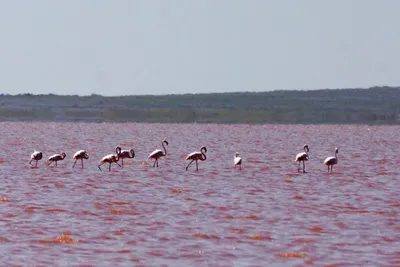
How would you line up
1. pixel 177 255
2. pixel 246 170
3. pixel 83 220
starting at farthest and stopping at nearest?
1. pixel 246 170
2. pixel 83 220
3. pixel 177 255

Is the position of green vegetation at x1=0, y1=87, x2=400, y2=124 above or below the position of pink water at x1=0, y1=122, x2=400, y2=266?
above

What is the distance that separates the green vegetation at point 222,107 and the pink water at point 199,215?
74.7 metres

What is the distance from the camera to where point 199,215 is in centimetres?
2123

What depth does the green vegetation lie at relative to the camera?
363 feet

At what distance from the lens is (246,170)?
109ft

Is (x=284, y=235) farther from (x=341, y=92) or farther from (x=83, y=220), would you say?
(x=341, y=92)

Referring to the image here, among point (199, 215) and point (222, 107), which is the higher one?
point (222, 107)

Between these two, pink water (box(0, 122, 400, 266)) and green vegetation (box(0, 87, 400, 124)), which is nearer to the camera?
pink water (box(0, 122, 400, 266))

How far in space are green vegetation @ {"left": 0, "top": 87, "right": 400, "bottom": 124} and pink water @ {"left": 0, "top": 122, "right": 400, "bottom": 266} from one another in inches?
2940

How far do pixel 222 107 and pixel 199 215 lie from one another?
4112 inches

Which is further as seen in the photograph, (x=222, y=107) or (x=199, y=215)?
(x=222, y=107)

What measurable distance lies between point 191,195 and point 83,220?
16.7 feet

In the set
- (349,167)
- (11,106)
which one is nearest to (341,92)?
(11,106)

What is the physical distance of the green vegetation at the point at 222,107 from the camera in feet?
363
